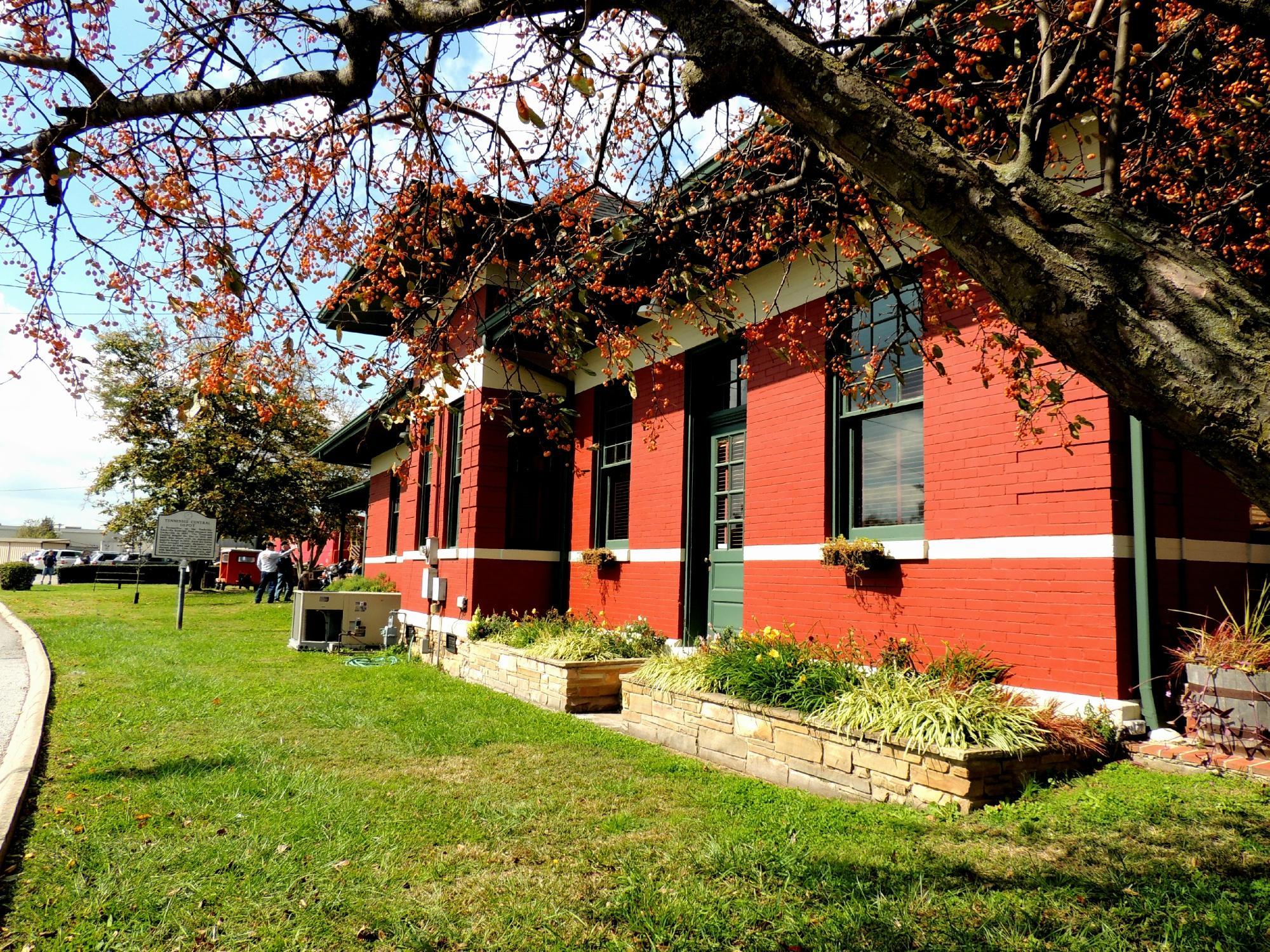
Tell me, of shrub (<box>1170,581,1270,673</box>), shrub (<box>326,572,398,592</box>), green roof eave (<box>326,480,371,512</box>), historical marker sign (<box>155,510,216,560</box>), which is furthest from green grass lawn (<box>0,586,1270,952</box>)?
green roof eave (<box>326,480,371,512</box>)

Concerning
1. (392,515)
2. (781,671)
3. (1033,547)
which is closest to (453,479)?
(392,515)

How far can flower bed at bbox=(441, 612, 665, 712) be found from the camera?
810cm

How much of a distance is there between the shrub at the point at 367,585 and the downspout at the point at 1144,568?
13330 mm

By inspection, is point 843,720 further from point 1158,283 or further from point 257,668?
point 257,668

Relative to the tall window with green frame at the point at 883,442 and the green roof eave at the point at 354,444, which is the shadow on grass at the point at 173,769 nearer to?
the tall window with green frame at the point at 883,442

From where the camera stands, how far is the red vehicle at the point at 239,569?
122 feet

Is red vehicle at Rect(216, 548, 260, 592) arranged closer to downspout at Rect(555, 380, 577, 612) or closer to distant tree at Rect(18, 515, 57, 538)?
downspout at Rect(555, 380, 577, 612)

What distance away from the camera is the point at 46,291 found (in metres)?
4.53

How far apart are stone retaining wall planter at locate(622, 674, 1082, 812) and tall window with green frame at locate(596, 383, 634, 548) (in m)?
4.09

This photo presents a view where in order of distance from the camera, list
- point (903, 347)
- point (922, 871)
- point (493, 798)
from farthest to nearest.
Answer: point (903, 347)
point (493, 798)
point (922, 871)

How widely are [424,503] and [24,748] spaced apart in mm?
8556

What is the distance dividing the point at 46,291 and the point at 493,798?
395 cm

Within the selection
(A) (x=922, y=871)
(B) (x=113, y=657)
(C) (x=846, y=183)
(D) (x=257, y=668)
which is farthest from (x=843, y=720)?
(B) (x=113, y=657)

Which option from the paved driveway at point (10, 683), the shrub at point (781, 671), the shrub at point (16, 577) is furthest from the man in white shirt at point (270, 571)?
the shrub at point (781, 671)
